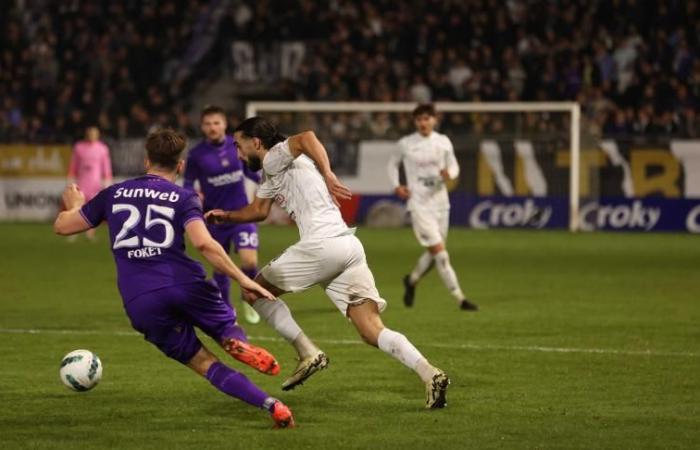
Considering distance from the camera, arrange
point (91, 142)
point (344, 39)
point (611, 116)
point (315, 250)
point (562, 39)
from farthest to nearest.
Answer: point (344, 39) → point (562, 39) → point (611, 116) → point (91, 142) → point (315, 250)

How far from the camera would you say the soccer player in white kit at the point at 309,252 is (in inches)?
357

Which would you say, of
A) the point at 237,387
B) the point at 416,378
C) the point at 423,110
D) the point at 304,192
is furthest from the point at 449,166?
the point at 237,387

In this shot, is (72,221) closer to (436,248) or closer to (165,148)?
(165,148)

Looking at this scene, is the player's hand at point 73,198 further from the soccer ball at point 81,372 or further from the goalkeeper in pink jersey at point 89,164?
the goalkeeper in pink jersey at point 89,164

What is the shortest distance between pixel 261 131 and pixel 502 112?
1980cm

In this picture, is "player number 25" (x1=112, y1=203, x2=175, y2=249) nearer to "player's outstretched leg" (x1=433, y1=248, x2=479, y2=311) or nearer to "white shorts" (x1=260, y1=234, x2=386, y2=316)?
"white shorts" (x1=260, y1=234, x2=386, y2=316)

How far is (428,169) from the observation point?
16.0m

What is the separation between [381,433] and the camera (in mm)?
8219

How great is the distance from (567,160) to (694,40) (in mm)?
4611

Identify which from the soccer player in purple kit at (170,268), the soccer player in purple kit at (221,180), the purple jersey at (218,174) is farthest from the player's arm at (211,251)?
the purple jersey at (218,174)

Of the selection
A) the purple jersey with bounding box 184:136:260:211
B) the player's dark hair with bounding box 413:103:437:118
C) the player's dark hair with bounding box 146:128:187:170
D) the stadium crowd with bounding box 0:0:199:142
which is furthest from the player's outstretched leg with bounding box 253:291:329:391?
the stadium crowd with bounding box 0:0:199:142

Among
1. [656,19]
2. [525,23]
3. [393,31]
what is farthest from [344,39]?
[656,19]

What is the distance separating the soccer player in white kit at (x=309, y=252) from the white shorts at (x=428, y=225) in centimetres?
642

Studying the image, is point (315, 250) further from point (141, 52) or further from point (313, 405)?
point (141, 52)
